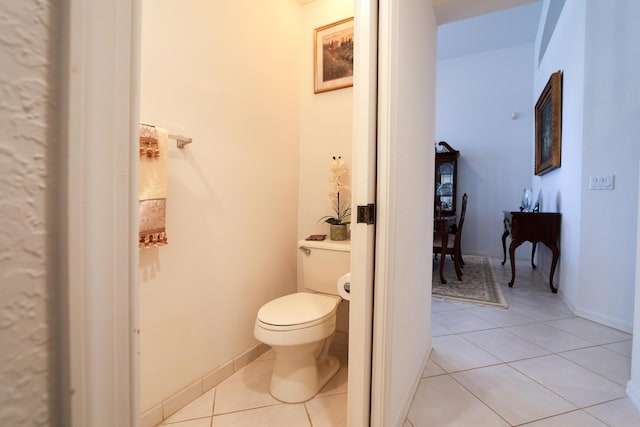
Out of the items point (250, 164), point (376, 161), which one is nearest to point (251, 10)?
point (250, 164)

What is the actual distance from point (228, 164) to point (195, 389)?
1162mm

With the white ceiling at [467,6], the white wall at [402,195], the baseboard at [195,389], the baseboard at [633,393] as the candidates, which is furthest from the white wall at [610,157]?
the baseboard at [195,389]

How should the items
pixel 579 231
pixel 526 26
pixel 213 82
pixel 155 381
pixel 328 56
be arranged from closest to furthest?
pixel 155 381
pixel 213 82
pixel 328 56
pixel 579 231
pixel 526 26

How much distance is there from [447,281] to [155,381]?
3044mm

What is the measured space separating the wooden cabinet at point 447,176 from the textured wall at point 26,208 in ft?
16.3

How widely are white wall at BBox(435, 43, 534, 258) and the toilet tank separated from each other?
12.8 feet

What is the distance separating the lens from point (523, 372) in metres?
1.62

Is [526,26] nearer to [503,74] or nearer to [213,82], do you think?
[503,74]

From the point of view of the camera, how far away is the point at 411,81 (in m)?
1.19

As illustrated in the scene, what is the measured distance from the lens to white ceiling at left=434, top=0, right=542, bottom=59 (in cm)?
385

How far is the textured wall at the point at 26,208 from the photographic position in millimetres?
229

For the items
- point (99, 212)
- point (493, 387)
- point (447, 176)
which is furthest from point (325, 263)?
point (447, 176)

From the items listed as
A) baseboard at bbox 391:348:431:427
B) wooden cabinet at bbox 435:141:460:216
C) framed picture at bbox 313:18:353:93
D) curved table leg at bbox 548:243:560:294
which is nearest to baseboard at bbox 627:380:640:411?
baseboard at bbox 391:348:431:427

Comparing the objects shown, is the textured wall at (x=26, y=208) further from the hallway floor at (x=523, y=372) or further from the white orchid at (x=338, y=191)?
the white orchid at (x=338, y=191)
